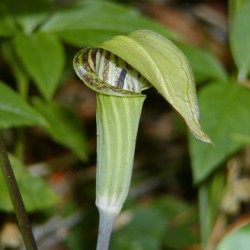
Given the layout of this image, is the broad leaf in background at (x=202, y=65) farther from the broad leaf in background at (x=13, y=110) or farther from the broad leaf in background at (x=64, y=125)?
the broad leaf in background at (x=13, y=110)

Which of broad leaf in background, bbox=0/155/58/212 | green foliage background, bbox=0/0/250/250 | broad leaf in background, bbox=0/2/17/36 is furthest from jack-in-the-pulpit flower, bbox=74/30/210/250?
broad leaf in background, bbox=0/2/17/36

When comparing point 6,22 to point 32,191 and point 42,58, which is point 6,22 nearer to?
point 42,58

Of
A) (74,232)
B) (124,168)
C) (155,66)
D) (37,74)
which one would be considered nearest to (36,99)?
(37,74)

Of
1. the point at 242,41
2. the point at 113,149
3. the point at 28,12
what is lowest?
the point at 242,41

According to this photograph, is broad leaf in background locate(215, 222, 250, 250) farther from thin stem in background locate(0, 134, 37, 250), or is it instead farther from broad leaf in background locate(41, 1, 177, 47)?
broad leaf in background locate(41, 1, 177, 47)

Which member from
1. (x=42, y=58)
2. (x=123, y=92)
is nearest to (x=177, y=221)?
(x=42, y=58)

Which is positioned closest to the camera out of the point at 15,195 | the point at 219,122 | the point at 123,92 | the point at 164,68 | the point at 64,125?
the point at 164,68
